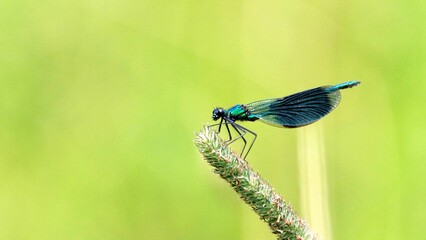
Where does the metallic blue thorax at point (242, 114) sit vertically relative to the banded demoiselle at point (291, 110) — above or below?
below

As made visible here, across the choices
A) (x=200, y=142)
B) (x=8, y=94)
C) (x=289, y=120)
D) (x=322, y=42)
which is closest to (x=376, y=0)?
(x=322, y=42)

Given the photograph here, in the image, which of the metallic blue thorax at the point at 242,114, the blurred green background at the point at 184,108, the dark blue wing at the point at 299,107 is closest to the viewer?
Result: the dark blue wing at the point at 299,107

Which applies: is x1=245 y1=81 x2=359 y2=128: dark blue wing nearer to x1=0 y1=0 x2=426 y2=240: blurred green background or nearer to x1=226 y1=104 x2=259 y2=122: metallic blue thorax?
x1=226 y1=104 x2=259 y2=122: metallic blue thorax

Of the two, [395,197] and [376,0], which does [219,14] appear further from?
[395,197]

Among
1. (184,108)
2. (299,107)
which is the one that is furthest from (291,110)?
(184,108)

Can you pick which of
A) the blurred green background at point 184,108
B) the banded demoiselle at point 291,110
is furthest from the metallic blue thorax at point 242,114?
the blurred green background at point 184,108

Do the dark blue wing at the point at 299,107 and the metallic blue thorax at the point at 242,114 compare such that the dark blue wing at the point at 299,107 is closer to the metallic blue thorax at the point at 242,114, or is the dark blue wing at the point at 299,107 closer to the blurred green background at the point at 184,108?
the metallic blue thorax at the point at 242,114

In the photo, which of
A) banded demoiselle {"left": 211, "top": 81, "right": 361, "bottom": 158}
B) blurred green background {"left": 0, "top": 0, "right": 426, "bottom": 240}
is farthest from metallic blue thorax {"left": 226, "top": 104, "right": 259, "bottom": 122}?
blurred green background {"left": 0, "top": 0, "right": 426, "bottom": 240}

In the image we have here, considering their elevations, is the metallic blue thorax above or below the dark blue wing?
below
